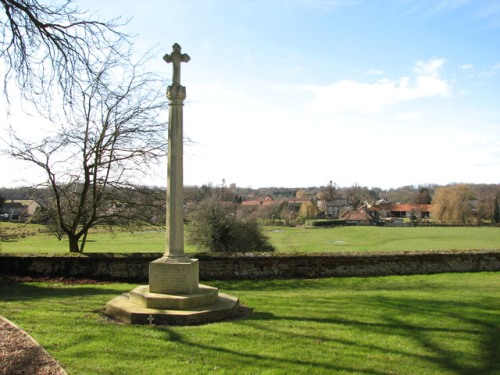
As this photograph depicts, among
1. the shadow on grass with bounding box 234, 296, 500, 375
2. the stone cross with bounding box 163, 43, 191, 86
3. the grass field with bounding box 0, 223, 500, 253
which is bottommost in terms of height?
the grass field with bounding box 0, 223, 500, 253

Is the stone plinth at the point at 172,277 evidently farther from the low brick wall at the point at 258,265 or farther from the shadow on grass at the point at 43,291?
the low brick wall at the point at 258,265

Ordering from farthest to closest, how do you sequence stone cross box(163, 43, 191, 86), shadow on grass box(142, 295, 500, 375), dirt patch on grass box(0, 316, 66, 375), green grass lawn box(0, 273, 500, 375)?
1. stone cross box(163, 43, 191, 86)
2. shadow on grass box(142, 295, 500, 375)
3. green grass lawn box(0, 273, 500, 375)
4. dirt patch on grass box(0, 316, 66, 375)

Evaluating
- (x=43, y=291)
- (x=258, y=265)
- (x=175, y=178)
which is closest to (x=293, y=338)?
(x=175, y=178)

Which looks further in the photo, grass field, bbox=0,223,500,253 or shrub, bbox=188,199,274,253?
grass field, bbox=0,223,500,253

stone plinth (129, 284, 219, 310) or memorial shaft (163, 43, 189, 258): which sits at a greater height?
memorial shaft (163, 43, 189, 258)

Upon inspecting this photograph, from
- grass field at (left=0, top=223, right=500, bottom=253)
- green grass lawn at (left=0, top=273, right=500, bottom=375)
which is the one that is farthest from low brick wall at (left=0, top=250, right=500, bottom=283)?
grass field at (left=0, top=223, right=500, bottom=253)

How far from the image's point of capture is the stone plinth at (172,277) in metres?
7.52

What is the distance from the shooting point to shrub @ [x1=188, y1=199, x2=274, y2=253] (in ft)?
79.8

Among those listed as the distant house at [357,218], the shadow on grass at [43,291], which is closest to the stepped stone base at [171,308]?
the shadow on grass at [43,291]

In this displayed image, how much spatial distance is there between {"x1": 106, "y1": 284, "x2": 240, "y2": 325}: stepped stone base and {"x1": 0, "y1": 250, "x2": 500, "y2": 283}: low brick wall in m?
5.19

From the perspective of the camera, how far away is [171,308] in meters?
7.12

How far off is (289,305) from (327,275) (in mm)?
6011

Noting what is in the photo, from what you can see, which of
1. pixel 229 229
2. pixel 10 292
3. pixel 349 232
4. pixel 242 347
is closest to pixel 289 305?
pixel 242 347

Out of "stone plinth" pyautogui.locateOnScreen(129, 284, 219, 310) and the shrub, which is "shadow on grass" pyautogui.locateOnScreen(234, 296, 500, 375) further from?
the shrub
